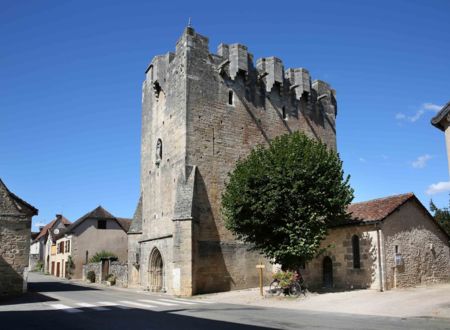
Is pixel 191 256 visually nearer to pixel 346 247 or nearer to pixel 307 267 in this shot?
pixel 307 267

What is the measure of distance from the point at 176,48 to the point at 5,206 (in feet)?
40.9

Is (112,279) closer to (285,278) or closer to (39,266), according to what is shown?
(285,278)

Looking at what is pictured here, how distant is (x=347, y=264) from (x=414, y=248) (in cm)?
325

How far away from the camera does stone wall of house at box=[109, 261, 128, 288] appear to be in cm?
2868

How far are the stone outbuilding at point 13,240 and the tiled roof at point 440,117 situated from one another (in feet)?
51.9

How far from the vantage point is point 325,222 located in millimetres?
18531

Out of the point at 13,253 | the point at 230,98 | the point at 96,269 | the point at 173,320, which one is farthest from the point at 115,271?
the point at 173,320

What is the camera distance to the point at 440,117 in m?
12.4

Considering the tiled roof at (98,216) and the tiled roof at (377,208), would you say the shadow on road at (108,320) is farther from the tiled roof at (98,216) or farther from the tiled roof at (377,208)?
the tiled roof at (98,216)

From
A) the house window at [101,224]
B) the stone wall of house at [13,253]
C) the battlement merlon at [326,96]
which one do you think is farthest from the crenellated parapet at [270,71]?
the house window at [101,224]

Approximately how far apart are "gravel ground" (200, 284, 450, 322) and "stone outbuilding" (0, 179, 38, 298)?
8077mm

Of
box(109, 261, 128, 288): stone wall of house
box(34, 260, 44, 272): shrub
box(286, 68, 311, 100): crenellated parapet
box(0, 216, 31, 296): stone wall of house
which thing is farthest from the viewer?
box(34, 260, 44, 272): shrub

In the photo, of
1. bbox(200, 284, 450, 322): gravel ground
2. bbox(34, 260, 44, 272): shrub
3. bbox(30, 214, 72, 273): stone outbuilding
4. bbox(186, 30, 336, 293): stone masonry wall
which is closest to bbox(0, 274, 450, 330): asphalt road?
bbox(200, 284, 450, 322): gravel ground

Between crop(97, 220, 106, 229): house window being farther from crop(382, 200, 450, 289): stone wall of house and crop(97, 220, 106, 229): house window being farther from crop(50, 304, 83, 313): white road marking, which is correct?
crop(382, 200, 450, 289): stone wall of house
